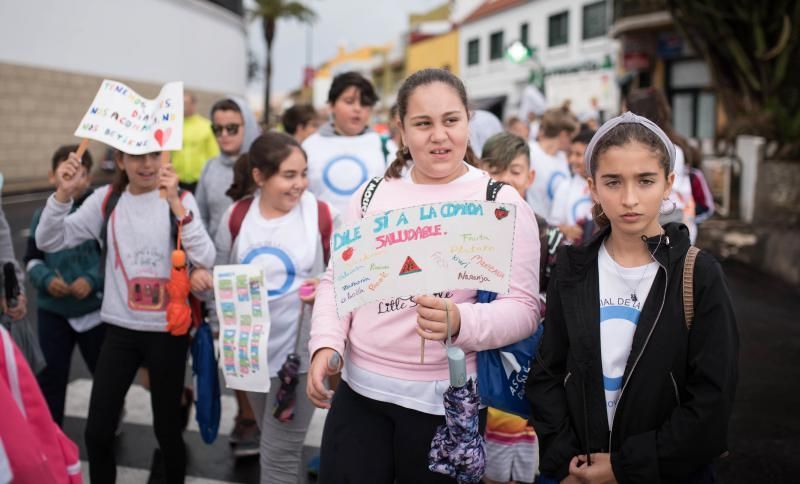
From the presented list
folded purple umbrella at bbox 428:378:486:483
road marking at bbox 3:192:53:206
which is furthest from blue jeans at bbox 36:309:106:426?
road marking at bbox 3:192:53:206

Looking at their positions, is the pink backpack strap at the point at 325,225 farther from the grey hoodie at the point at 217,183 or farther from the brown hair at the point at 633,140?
the brown hair at the point at 633,140

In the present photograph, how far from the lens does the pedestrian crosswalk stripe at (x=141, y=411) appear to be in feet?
15.8

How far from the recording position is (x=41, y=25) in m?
20.9

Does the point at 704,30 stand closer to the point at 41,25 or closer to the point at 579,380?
the point at 579,380

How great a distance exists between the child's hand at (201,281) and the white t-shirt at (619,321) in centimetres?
200

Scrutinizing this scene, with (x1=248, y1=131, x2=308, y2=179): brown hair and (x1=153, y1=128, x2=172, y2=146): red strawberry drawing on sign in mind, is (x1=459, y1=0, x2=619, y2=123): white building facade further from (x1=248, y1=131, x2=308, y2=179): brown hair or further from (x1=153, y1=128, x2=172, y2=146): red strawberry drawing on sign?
(x1=153, y1=128, x2=172, y2=146): red strawberry drawing on sign

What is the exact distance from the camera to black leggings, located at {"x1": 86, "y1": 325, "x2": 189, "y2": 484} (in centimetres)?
339

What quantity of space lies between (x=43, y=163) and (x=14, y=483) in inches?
866

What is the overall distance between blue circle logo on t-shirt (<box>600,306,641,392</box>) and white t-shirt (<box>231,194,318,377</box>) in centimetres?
162

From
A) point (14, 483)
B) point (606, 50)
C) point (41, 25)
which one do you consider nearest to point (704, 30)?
point (606, 50)

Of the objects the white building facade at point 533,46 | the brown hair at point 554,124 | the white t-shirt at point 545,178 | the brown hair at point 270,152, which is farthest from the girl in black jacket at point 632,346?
the white building facade at point 533,46

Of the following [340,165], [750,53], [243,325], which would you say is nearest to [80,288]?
[243,325]

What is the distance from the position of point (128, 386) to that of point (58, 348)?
89cm

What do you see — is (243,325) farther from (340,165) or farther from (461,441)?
(340,165)
